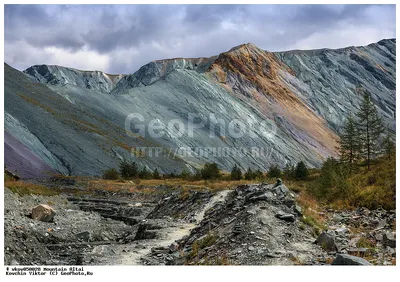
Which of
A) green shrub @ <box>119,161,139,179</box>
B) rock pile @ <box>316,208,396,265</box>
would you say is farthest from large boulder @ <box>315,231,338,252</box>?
green shrub @ <box>119,161,139,179</box>

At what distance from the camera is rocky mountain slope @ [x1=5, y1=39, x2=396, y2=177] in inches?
3014

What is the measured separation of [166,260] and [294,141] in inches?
4599

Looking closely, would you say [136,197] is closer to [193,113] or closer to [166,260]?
Answer: [166,260]

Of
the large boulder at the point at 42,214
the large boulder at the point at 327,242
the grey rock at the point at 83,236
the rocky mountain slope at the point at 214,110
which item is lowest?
the grey rock at the point at 83,236

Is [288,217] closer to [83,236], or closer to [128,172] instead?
[83,236]

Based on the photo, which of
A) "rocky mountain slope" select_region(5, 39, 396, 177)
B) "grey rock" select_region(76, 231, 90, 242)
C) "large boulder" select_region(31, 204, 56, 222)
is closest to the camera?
"grey rock" select_region(76, 231, 90, 242)

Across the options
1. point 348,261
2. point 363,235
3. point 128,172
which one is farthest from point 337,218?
point 128,172

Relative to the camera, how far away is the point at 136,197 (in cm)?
4638

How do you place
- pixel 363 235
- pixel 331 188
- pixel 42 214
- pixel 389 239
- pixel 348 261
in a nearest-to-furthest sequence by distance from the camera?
pixel 348 261
pixel 389 239
pixel 363 235
pixel 42 214
pixel 331 188

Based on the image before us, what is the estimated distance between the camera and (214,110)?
405 feet

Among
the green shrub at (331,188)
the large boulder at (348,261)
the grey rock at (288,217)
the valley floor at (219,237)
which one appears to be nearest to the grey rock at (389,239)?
the valley floor at (219,237)

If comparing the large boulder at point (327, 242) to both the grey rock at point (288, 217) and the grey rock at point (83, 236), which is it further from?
the grey rock at point (83, 236)

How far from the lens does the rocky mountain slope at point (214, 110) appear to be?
76562mm

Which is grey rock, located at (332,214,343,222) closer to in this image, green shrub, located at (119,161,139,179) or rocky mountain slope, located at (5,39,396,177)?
rocky mountain slope, located at (5,39,396,177)
